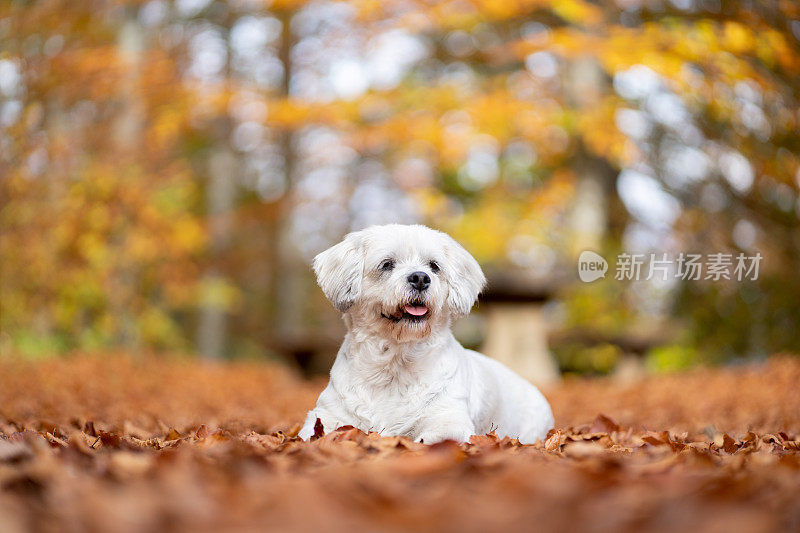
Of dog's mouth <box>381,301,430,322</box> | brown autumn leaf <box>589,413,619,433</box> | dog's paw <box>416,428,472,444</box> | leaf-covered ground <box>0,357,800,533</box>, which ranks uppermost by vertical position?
dog's mouth <box>381,301,430,322</box>

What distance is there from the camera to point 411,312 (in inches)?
135

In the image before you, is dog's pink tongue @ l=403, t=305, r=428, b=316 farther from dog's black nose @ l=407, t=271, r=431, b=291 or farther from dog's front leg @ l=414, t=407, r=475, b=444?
dog's front leg @ l=414, t=407, r=475, b=444

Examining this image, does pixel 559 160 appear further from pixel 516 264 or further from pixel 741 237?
pixel 741 237

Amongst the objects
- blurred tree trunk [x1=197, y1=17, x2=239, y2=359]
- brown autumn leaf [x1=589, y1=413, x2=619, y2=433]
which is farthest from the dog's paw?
blurred tree trunk [x1=197, y1=17, x2=239, y2=359]

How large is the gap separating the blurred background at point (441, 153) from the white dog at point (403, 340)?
5406mm

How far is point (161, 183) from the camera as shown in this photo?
12141 mm

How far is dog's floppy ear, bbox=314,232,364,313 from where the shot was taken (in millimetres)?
3590

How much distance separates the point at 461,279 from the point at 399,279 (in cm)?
38

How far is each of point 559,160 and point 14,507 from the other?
1424 centimetres

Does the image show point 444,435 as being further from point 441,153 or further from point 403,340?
point 441,153

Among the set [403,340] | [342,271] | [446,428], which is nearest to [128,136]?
[342,271]

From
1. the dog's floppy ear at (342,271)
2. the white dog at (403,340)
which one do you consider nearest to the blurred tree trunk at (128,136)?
the dog's floppy ear at (342,271)

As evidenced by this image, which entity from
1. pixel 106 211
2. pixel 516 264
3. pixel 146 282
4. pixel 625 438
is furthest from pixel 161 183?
pixel 625 438

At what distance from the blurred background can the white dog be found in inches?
213
